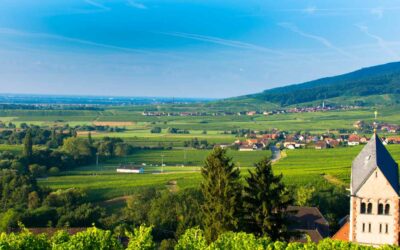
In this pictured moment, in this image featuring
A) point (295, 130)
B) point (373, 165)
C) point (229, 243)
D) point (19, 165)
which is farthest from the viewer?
point (295, 130)

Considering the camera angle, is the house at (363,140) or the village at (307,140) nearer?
the village at (307,140)

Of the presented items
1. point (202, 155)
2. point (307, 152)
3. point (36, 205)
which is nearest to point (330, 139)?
point (307, 152)

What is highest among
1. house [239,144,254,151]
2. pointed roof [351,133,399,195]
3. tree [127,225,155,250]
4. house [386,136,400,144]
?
pointed roof [351,133,399,195]

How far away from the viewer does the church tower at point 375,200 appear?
32844 millimetres

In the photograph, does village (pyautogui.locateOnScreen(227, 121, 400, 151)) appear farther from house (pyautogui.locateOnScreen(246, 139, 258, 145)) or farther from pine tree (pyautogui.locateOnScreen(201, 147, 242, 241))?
pine tree (pyautogui.locateOnScreen(201, 147, 242, 241))

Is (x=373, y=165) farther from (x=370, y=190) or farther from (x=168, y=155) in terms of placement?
(x=168, y=155)

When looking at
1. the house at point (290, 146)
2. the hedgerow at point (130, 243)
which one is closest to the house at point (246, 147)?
the house at point (290, 146)

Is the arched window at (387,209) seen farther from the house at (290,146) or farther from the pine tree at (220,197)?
the house at (290,146)

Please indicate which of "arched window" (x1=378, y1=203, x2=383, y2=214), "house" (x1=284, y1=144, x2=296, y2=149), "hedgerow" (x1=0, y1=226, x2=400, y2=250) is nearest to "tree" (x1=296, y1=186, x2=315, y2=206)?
"arched window" (x1=378, y1=203, x2=383, y2=214)

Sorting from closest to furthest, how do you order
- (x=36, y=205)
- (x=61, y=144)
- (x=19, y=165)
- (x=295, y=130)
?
(x=36, y=205), (x=19, y=165), (x=61, y=144), (x=295, y=130)

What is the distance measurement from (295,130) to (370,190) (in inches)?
5854

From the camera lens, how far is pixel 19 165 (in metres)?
84.6

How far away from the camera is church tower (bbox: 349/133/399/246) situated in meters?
32.8

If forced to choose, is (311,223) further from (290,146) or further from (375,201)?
(290,146)
